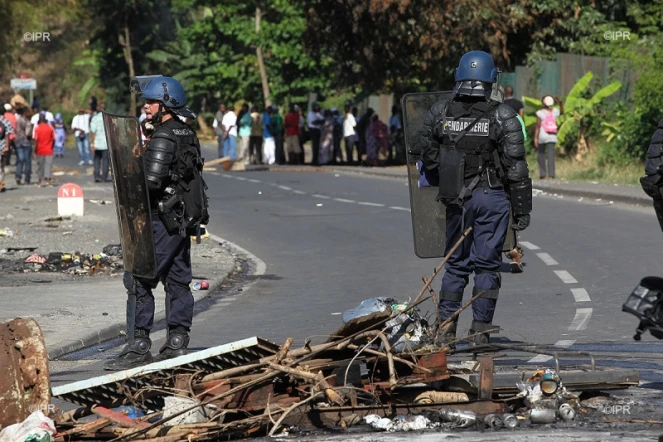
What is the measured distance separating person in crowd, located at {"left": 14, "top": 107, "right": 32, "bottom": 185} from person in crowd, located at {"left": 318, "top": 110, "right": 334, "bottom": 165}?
10437 mm

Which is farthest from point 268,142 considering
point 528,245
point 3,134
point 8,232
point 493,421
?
point 493,421

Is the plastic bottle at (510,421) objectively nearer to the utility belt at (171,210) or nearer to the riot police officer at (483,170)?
the riot police officer at (483,170)

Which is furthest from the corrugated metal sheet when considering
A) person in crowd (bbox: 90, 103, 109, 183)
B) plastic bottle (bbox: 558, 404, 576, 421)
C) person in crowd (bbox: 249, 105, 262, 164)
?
person in crowd (bbox: 249, 105, 262, 164)

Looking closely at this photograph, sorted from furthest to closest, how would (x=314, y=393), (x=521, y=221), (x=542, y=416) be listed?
(x=521, y=221) < (x=542, y=416) < (x=314, y=393)

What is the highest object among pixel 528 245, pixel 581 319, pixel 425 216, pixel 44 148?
pixel 425 216

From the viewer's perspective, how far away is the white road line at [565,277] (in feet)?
43.6

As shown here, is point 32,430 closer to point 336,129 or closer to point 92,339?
point 92,339

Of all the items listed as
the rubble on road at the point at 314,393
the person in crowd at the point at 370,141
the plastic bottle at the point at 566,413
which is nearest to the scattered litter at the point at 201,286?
the rubble on road at the point at 314,393

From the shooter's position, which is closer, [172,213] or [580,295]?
[172,213]

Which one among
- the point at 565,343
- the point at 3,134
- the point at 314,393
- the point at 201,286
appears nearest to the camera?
the point at 314,393

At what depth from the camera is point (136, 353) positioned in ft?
30.0

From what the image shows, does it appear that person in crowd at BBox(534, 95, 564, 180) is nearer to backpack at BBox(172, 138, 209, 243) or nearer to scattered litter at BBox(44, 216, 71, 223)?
scattered litter at BBox(44, 216, 71, 223)

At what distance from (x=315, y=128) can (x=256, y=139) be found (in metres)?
2.10

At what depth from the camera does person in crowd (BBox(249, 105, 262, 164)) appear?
41.5 metres
